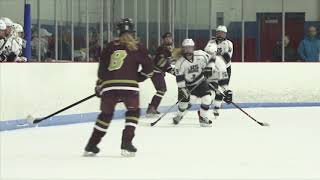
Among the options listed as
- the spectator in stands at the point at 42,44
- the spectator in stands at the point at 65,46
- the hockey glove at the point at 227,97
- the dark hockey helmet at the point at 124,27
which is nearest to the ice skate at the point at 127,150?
the dark hockey helmet at the point at 124,27

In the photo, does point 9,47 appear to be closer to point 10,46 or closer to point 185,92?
point 10,46

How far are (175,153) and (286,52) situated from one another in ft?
25.4

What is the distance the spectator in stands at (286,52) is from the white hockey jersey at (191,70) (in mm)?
5191

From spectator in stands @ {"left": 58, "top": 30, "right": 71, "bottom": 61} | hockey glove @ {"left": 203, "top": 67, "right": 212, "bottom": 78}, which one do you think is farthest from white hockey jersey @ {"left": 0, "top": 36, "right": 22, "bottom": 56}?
spectator in stands @ {"left": 58, "top": 30, "right": 71, "bottom": 61}

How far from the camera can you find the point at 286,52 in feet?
42.0

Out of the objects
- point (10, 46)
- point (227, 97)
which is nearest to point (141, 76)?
point (10, 46)

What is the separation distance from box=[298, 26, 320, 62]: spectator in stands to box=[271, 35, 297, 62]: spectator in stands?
15.2 inches

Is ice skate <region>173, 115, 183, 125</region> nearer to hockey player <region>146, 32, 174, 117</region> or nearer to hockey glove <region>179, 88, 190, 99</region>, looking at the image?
hockey glove <region>179, 88, 190, 99</region>

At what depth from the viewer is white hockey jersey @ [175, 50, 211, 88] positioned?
7.64 metres

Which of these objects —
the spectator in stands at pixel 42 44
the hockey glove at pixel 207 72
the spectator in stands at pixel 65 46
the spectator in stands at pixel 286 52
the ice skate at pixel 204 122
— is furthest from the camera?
the spectator in stands at pixel 286 52

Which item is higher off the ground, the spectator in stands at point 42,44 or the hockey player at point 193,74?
the spectator in stands at point 42,44

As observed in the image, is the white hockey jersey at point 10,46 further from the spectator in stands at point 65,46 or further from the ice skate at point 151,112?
the spectator in stands at point 65,46

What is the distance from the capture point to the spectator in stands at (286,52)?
41.4 feet

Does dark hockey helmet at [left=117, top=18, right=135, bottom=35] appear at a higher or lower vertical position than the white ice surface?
higher
